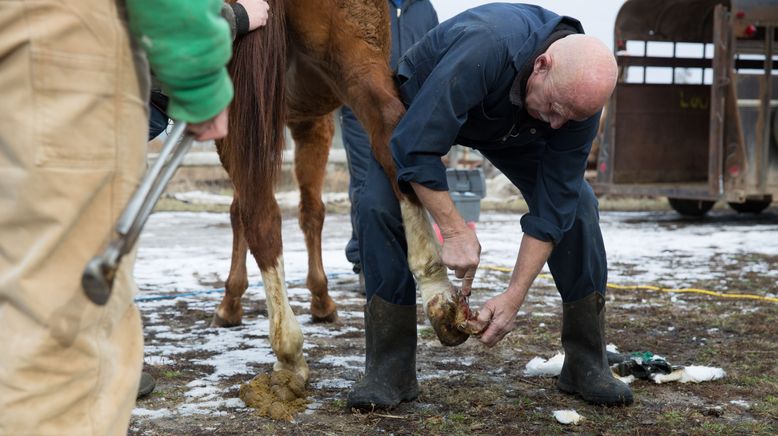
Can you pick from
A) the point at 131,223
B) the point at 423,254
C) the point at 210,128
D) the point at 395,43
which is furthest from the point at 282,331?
the point at 395,43

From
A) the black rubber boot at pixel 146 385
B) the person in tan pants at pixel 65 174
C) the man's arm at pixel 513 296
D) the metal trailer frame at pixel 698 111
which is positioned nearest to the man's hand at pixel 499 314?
the man's arm at pixel 513 296

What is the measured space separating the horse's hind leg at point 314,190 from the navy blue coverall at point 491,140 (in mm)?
1249

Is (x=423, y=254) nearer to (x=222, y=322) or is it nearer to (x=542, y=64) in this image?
(x=542, y=64)

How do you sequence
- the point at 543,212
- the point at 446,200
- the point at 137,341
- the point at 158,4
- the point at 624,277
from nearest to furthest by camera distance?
the point at 158,4 → the point at 137,341 → the point at 446,200 → the point at 543,212 → the point at 624,277

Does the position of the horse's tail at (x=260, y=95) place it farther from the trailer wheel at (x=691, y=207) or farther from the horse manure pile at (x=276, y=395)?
the trailer wheel at (x=691, y=207)

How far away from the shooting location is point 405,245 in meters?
2.97

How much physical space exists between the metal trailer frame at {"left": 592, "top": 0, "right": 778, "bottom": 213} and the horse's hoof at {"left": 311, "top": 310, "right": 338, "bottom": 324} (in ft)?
19.3

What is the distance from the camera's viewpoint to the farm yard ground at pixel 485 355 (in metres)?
2.72

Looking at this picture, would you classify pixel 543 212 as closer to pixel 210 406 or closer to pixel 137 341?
pixel 210 406

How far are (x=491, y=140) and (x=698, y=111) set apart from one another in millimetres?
8092

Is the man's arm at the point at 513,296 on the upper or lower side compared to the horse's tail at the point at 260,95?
lower

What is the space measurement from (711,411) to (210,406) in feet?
5.22

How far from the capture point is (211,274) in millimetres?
6082

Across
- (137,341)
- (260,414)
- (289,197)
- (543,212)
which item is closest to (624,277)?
(543,212)
